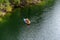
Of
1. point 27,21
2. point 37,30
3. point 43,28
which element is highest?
point 37,30

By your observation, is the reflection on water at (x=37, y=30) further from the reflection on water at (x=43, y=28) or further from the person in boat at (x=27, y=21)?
the person in boat at (x=27, y=21)

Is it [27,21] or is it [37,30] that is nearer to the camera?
[37,30]

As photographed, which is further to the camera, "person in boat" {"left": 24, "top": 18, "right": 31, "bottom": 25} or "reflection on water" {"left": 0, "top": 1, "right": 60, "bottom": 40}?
"person in boat" {"left": 24, "top": 18, "right": 31, "bottom": 25}

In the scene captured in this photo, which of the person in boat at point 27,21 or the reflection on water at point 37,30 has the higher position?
the reflection on water at point 37,30

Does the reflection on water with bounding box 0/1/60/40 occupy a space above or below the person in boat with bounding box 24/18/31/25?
above

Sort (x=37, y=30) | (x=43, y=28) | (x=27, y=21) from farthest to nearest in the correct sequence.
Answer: (x=27, y=21) < (x=43, y=28) < (x=37, y=30)

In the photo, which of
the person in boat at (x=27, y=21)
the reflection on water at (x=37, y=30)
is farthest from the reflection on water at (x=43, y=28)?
the person in boat at (x=27, y=21)

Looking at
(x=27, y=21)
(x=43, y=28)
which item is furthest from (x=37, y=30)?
(x=27, y=21)

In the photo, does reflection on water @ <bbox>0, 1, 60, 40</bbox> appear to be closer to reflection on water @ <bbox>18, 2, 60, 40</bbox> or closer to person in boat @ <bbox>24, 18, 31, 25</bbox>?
reflection on water @ <bbox>18, 2, 60, 40</bbox>

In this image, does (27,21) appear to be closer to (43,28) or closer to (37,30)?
(43,28)

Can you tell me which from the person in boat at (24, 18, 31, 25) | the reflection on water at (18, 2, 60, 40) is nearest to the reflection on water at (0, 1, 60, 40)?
the reflection on water at (18, 2, 60, 40)

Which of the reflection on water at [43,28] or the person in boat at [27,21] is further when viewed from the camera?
the person in boat at [27,21]

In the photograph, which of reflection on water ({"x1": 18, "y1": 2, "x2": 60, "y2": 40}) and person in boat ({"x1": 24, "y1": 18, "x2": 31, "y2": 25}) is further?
person in boat ({"x1": 24, "y1": 18, "x2": 31, "y2": 25})
